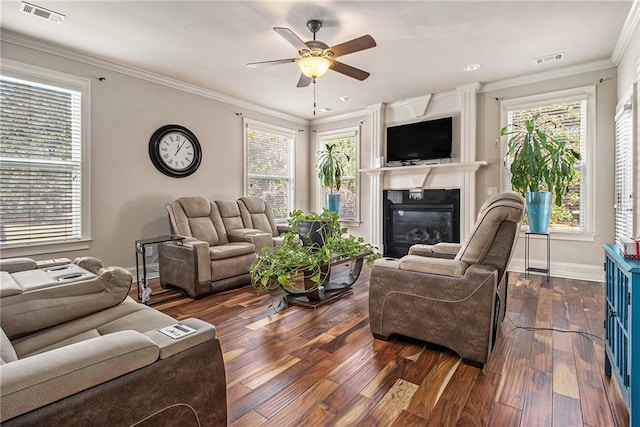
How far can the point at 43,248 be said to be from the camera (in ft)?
11.3

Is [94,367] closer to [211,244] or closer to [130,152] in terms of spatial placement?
[211,244]

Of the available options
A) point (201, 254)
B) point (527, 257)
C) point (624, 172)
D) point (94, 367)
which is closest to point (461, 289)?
point (94, 367)

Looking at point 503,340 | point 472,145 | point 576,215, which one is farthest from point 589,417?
point 472,145

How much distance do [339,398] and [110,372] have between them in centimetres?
122

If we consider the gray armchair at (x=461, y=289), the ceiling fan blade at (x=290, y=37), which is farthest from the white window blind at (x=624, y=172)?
the ceiling fan blade at (x=290, y=37)

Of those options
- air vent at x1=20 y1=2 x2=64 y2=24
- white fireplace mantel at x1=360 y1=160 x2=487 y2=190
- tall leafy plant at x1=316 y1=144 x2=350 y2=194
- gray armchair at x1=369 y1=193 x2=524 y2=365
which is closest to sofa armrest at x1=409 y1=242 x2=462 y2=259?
gray armchair at x1=369 y1=193 x2=524 y2=365

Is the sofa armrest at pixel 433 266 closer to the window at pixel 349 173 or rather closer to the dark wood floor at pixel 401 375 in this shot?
the dark wood floor at pixel 401 375

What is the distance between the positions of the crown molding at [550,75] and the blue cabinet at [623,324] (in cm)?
324

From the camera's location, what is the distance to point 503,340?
243cm

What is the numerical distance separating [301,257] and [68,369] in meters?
2.07

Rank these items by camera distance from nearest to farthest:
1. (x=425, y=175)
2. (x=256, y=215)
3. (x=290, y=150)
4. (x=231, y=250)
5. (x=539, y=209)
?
(x=231, y=250), (x=539, y=209), (x=256, y=215), (x=425, y=175), (x=290, y=150)

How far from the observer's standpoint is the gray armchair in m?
2.00

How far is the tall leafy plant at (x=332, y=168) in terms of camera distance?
5.92 meters

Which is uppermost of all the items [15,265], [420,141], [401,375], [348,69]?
[348,69]
